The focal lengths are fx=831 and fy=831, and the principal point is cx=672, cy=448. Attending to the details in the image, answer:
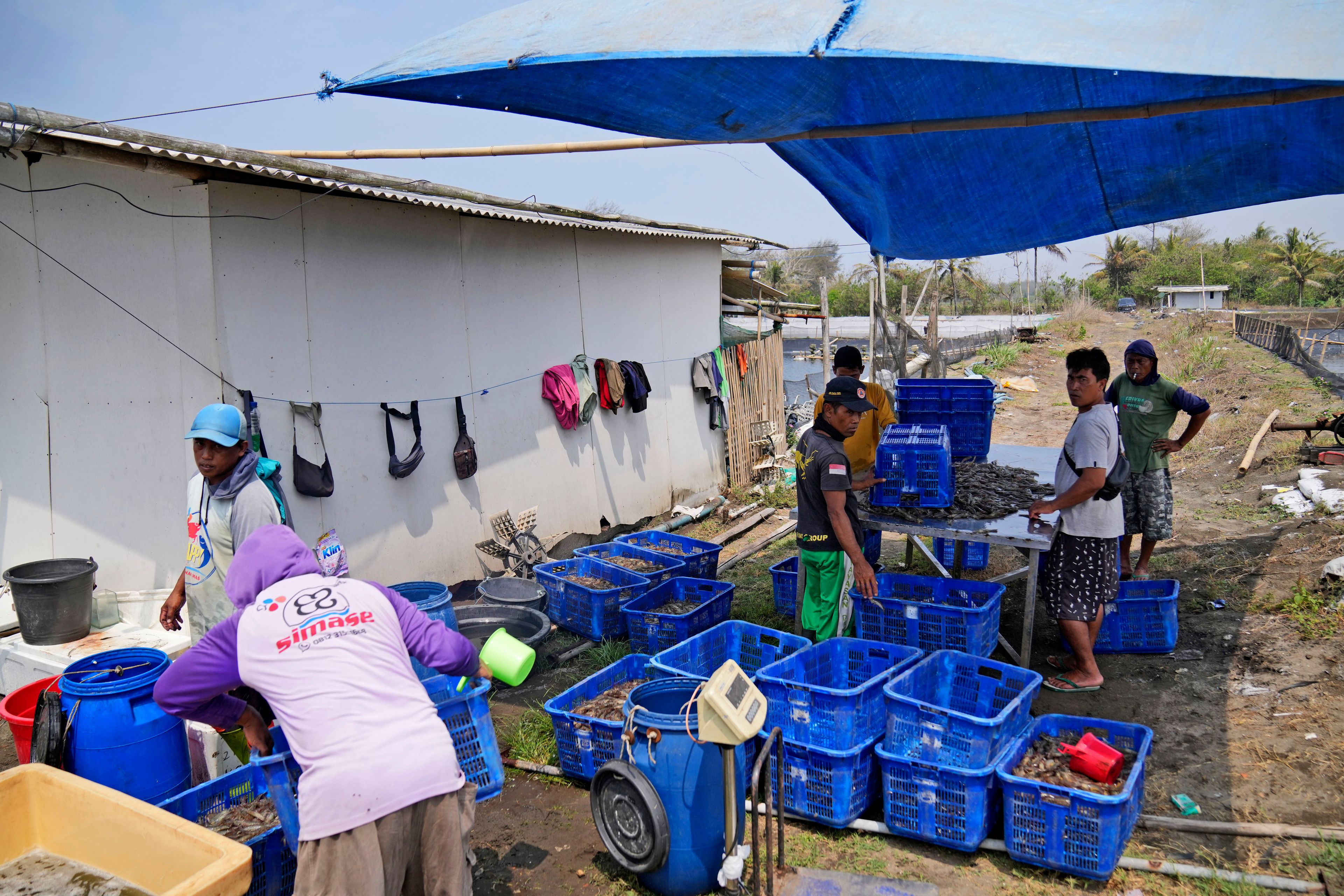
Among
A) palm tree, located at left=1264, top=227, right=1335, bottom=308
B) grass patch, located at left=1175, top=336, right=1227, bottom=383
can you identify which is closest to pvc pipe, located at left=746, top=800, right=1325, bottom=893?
grass patch, located at left=1175, top=336, right=1227, bottom=383

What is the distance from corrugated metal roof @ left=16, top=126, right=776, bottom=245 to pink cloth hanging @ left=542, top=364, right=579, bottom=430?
4.88 feet

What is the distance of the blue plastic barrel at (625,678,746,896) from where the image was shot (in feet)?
10.8

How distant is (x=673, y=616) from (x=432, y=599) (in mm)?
1673

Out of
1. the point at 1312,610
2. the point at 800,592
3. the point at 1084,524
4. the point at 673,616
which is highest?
the point at 1084,524

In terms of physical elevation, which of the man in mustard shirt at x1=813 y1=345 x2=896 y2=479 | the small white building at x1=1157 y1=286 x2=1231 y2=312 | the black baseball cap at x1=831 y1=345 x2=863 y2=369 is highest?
the small white building at x1=1157 y1=286 x2=1231 y2=312

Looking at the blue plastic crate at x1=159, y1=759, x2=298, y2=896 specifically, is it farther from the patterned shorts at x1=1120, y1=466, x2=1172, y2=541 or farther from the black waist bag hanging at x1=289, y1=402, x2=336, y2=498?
the patterned shorts at x1=1120, y1=466, x2=1172, y2=541

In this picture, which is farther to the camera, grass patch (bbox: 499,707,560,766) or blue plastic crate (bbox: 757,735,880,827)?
grass patch (bbox: 499,707,560,766)

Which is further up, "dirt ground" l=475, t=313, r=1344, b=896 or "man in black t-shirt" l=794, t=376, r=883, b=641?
"man in black t-shirt" l=794, t=376, r=883, b=641

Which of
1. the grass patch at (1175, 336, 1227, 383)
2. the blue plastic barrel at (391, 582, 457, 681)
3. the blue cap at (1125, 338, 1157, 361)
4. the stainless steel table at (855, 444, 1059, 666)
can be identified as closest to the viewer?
the stainless steel table at (855, 444, 1059, 666)

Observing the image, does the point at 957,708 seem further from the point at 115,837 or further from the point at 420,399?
the point at 420,399

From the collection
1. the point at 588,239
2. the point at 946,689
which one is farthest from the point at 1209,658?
the point at 588,239

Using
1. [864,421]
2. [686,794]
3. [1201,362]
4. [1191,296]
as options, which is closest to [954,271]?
[1201,362]

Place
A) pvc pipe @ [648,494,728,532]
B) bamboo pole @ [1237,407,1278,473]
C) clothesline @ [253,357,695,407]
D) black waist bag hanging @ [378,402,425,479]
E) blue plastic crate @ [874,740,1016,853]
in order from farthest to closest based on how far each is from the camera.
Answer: bamboo pole @ [1237,407,1278,473] < pvc pipe @ [648,494,728,532] < black waist bag hanging @ [378,402,425,479] < clothesline @ [253,357,695,407] < blue plastic crate @ [874,740,1016,853]

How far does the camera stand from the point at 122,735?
331cm
